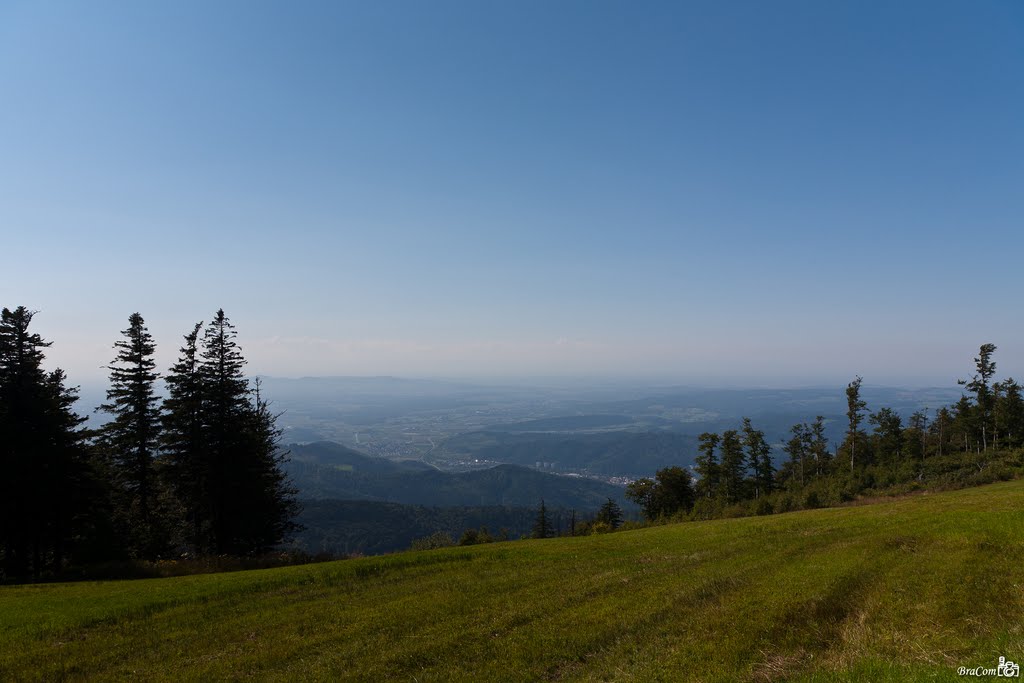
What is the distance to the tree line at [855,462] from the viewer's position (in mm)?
44625

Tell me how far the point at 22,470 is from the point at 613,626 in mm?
32754

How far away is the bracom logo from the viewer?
5.95m

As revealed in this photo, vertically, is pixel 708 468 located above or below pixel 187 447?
below

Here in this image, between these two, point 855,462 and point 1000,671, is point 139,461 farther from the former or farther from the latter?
point 855,462

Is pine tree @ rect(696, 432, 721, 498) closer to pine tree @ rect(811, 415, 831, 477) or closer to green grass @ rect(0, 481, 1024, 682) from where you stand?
pine tree @ rect(811, 415, 831, 477)

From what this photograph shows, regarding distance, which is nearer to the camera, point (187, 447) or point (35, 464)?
point (35, 464)

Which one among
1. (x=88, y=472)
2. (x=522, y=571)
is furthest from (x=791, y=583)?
(x=88, y=472)

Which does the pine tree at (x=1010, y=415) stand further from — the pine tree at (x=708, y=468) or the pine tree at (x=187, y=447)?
the pine tree at (x=187, y=447)

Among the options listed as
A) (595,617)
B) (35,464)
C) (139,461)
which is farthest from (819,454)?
(35,464)

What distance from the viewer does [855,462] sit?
73375 mm

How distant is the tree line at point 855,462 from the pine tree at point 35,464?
163ft

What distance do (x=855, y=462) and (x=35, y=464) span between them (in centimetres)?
9472

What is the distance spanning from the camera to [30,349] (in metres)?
28.1

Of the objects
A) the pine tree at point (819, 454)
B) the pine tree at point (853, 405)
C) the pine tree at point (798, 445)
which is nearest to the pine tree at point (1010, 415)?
the pine tree at point (853, 405)
